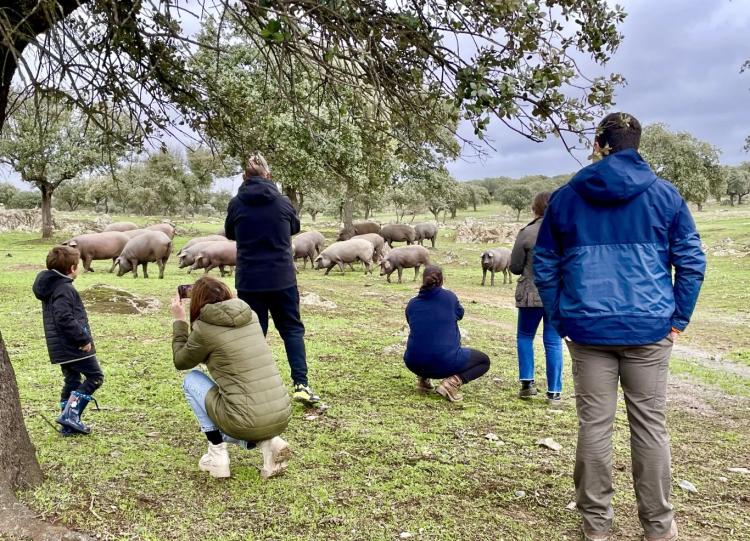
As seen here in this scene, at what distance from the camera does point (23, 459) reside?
142 inches

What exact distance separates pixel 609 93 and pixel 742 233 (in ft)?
115

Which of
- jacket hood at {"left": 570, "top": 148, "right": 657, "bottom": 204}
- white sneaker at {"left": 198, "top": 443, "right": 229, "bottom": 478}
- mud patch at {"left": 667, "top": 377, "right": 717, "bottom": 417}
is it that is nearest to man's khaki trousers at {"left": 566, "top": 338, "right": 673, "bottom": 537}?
jacket hood at {"left": 570, "top": 148, "right": 657, "bottom": 204}

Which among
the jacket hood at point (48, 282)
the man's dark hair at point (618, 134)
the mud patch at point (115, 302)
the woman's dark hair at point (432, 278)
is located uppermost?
the man's dark hair at point (618, 134)

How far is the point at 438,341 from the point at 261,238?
6.34 feet

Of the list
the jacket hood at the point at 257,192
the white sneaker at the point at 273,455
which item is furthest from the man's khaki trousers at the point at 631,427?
the jacket hood at the point at 257,192

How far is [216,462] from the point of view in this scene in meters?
3.93

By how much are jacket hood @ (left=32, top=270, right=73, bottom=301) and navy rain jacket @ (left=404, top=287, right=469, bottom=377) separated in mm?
3010

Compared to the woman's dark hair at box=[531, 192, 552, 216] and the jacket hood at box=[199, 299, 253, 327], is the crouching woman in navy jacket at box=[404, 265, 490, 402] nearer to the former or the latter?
the woman's dark hair at box=[531, 192, 552, 216]

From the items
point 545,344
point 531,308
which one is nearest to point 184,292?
point 531,308

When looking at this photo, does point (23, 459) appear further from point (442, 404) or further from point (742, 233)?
point (742, 233)

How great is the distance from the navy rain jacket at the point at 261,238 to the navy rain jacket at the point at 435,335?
1357 mm

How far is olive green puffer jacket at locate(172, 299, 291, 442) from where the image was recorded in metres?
3.79

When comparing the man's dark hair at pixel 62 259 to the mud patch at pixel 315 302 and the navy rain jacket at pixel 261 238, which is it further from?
the mud patch at pixel 315 302

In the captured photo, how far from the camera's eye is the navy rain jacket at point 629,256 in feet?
10.5
